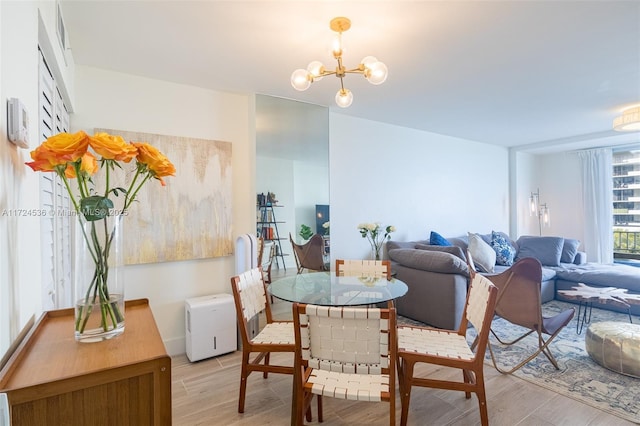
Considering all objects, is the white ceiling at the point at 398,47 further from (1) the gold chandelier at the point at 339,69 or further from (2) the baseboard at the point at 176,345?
(2) the baseboard at the point at 176,345

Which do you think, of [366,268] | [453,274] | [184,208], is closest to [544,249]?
[453,274]

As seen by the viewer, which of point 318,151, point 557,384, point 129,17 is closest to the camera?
point 129,17

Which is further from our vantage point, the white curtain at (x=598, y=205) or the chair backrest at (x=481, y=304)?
the white curtain at (x=598, y=205)

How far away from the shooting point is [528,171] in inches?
259

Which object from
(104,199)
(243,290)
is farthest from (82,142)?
(243,290)

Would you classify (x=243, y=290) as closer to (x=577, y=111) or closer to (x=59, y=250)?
(x=59, y=250)

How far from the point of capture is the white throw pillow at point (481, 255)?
14.0ft

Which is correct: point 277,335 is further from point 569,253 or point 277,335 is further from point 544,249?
point 569,253

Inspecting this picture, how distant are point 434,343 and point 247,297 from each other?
4.13 ft

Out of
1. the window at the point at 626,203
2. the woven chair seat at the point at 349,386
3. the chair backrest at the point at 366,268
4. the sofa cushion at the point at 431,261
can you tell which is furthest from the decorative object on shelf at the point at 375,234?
the window at the point at 626,203

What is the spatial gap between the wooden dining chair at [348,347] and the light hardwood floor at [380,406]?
1.89 ft

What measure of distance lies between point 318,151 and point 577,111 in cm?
329

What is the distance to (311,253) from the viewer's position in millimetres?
3691

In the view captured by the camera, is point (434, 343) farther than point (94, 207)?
Yes
